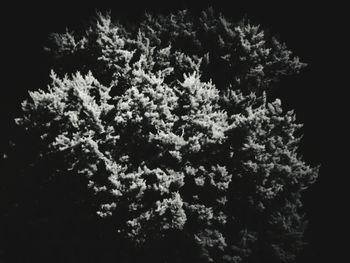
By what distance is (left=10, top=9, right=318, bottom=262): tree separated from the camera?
7.57m

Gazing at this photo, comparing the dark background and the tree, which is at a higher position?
the dark background

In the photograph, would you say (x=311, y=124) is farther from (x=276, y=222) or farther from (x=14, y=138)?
(x=14, y=138)

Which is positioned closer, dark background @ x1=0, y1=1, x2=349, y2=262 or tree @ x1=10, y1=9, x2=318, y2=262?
tree @ x1=10, y1=9, x2=318, y2=262

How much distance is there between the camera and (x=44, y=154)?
802cm

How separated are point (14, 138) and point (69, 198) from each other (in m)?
1.95

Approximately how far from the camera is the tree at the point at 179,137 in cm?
757

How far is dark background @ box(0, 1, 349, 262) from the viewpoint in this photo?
992 centimetres

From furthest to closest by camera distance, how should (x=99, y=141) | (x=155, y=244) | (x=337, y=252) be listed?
(x=337, y=252) → (x=155, y=244) → (x=99, y=141)

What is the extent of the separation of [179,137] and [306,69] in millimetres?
4999

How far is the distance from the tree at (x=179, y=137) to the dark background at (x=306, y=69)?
→ 1.35 metres

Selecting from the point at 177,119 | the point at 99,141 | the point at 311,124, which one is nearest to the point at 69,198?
the point at 99,141

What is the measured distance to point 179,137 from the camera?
7656mm

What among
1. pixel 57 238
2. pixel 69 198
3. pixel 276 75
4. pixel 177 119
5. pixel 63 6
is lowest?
pixel 57 238

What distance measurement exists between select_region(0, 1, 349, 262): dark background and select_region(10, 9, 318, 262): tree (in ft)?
4.43
